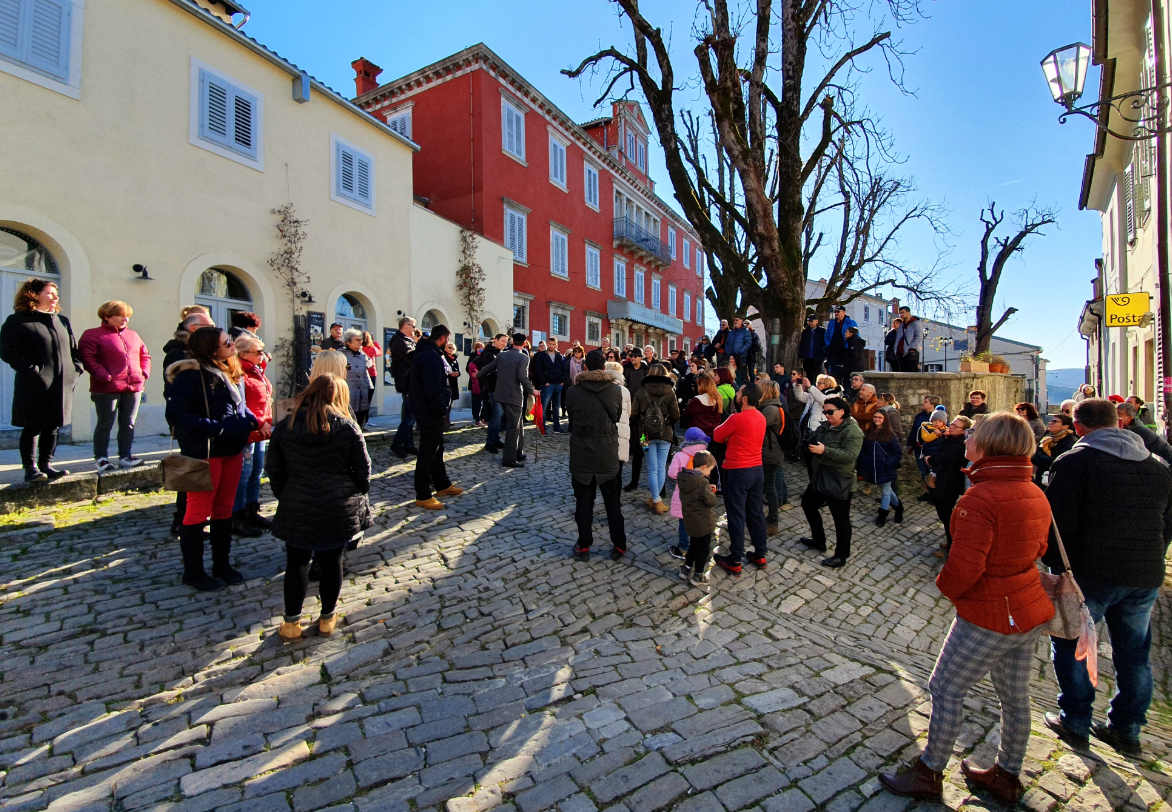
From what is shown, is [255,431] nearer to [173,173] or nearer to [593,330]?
[173,173]

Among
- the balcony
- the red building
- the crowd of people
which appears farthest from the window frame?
the balcony

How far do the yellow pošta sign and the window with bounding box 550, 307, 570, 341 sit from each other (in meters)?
16.0

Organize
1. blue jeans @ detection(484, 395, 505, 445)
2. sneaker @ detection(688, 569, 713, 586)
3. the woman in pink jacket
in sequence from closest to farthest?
sneaker @ detection(688, 569, 713, 586), the woman in pink jacket, blue jeans @ detection(484, 395, 505, 445)

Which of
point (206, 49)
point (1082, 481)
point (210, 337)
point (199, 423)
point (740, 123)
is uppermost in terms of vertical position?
point (206, 49)

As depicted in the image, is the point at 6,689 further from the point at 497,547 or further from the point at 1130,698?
the point at 1130,698

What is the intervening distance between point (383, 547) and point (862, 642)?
13.3 ft

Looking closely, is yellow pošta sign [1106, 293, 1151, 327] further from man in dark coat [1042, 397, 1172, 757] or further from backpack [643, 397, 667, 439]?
man in dark coat [1042, 397, 1172, 757]

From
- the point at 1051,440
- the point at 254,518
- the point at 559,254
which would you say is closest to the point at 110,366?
the point at 254,518

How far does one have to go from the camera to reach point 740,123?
10.6 metres

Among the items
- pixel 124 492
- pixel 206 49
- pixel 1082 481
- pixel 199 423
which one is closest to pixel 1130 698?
pixel 1082 481

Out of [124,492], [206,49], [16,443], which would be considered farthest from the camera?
[206,49]

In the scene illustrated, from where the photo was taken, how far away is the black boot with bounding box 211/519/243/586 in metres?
4.31

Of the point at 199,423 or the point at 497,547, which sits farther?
the point at 497,547

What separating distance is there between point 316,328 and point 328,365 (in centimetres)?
952
